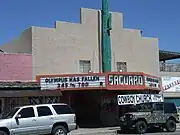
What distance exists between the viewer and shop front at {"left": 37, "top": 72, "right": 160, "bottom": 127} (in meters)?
28.2

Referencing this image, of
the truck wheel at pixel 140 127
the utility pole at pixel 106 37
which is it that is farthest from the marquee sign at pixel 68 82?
the truck wheel at pixel 140 127

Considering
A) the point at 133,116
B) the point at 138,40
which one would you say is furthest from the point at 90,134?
the point at 138,40

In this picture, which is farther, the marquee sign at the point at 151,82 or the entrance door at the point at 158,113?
the marquee sign at the point at 151,82

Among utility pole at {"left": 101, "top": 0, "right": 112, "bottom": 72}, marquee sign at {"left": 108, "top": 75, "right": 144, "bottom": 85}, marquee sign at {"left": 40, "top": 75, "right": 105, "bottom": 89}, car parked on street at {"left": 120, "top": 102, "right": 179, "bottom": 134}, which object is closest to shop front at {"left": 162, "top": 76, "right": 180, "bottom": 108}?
utility pole at {"left": 101, "top": 0, "right": 112, "bottom": 72}

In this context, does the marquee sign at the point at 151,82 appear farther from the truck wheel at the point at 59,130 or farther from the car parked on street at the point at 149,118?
the truck wheel at the point at 59,130

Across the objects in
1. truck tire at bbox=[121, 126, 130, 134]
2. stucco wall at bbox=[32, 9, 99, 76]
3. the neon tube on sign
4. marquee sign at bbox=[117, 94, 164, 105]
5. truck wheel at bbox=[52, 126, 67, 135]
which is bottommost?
truck tire at bbox=[121, 126, 130, 134]

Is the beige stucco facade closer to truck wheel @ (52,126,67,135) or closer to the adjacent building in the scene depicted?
the adjacent building

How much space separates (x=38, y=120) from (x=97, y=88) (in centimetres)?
864

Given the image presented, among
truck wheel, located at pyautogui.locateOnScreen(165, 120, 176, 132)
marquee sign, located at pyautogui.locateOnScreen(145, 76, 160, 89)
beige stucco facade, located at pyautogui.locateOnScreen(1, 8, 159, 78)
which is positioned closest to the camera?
truck wheel, located at pyautogui.locateOnScreen(165, 120, 176, 132)

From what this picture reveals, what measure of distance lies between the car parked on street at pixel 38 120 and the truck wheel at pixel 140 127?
5409 mm

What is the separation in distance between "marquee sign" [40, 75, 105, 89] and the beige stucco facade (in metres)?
1.36

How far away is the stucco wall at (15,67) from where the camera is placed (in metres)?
28.3

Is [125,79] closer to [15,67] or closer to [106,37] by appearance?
[106,37]

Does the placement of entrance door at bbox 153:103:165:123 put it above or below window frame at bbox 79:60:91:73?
below
